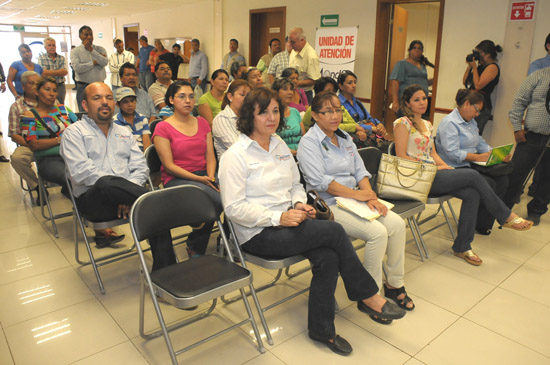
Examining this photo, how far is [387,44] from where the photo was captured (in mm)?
7102

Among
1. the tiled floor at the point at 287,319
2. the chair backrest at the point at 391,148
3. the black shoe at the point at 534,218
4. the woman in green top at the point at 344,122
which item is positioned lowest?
the tiled floor at the point at 287,319

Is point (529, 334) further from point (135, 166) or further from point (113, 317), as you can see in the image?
point (135, 166)

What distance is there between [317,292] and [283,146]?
860mm

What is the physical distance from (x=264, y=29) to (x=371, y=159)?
6530mm

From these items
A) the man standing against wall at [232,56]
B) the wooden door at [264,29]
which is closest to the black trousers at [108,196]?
the wooden door at [264,29]

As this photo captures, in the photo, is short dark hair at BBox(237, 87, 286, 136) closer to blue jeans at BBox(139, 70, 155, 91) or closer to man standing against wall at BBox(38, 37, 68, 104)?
man standing against wall at BBox(38, 37, 68, 104)

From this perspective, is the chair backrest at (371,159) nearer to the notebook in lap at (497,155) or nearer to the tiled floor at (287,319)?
the tiled floor at (287,319)

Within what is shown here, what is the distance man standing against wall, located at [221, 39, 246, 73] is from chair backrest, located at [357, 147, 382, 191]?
6454 millimetres

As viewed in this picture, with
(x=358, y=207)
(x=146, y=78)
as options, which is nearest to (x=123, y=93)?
(x=358, y=207)

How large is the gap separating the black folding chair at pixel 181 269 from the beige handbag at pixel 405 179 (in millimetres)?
1353

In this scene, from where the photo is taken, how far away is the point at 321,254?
222 cm

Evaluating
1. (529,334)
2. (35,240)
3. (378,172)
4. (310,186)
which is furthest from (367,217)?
(35,240)

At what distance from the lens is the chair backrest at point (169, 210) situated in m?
2.13

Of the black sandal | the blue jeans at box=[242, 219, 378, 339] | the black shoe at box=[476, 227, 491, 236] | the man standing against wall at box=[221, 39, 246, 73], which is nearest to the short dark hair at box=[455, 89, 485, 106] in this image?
the black shoe at box=[476, 227, 491, 236]
